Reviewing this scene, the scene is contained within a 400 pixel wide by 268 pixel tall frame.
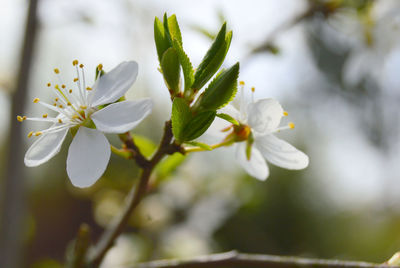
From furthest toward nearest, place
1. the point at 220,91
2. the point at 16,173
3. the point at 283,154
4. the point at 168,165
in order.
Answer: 1. the point at 16,173
2. the point at 168,165
3. the point at 283,154
4. the point at 220,91

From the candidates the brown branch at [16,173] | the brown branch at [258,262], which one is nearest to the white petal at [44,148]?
the brown branch at [258,262]

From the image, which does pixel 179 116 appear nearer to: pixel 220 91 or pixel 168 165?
pixel 220 91

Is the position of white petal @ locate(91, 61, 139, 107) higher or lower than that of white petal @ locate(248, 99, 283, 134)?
higher

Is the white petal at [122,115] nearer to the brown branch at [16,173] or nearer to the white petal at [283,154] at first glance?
the white petal at [283,154]

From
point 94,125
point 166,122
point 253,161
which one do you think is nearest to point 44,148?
point 94,125

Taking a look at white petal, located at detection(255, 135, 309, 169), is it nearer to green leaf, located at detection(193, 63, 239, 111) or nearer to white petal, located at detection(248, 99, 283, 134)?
white petal, located at detection(248, 99, 283, 134)

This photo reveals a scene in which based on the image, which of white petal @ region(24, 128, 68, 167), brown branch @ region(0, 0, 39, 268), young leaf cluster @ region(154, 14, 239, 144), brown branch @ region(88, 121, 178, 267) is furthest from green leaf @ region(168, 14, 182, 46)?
brown branch @ region(0, 0, 39, 268)

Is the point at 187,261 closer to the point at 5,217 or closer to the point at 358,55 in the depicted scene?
the point at 5,217

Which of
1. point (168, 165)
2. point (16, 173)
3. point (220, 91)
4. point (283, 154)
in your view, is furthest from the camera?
point (16, 173)
